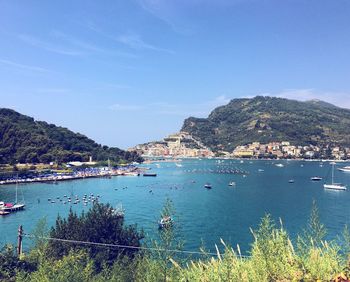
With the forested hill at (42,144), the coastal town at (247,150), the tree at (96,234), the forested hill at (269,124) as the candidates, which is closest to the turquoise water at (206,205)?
the tree at (96,234)

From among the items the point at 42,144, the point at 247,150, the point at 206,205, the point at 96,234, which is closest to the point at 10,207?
the point at 206,205

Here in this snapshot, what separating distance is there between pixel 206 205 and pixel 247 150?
313 feet

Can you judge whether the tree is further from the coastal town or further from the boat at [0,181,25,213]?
the coastal town

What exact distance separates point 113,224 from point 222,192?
34.7 meters

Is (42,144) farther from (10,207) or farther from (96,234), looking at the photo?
(96,234)

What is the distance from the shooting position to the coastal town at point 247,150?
12056 cm

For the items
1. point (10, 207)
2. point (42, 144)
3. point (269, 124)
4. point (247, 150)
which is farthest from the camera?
point (269, 124)

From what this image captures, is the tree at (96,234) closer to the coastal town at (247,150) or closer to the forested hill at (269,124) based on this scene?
the coastal town at (247,150)

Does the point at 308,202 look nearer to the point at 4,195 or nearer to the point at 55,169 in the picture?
the point at 4,195

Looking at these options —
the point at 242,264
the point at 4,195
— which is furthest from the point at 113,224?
the point at 4,195

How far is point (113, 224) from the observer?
679 inches

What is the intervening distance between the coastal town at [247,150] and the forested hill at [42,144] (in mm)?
47969

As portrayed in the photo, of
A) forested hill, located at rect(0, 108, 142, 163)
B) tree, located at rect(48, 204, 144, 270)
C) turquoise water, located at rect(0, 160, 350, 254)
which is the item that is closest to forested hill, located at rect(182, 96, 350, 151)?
forested hill, located at rect(0, 108, 142, 163)

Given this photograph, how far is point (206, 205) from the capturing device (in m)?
39.9
